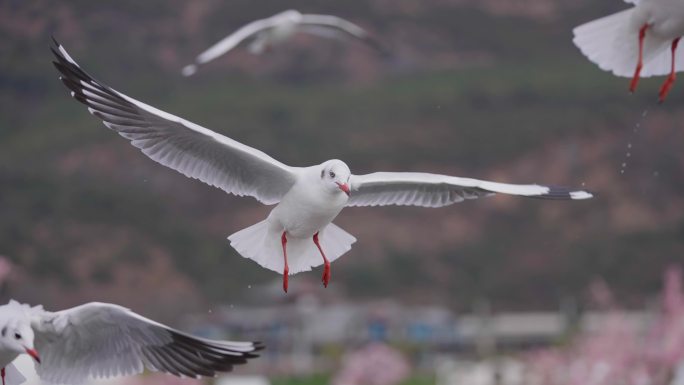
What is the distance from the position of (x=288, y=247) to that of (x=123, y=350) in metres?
0.81

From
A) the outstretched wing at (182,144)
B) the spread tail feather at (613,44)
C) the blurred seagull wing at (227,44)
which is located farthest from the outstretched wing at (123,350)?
the blurred seagull wing at (227,44)

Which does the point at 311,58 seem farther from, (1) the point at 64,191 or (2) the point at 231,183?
(2) the point at 231,183

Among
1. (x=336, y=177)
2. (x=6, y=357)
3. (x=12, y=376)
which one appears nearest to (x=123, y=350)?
(x=12, y=376)

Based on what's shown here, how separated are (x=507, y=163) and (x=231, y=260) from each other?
31.5 ft

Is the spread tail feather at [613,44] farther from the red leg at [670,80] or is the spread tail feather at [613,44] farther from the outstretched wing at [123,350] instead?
the outstretched wing at [123,350]

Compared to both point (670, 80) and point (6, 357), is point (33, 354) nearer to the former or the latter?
point (6, 357)

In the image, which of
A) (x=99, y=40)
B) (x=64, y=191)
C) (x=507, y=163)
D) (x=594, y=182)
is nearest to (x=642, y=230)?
(x=594, y=182)

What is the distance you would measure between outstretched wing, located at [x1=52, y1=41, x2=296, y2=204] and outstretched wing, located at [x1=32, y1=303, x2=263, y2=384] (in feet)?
2.12

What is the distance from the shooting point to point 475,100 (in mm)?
43688

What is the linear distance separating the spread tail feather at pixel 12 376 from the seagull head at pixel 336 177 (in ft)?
4.82

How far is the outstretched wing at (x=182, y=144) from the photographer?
5.05 m

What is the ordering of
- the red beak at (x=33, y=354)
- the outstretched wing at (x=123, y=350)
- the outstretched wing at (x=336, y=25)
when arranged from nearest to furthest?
the red beak at (x=33, y=354) → the outstretched wing at (x=123, y=350) → the outstretched wing at (x=336, y=25)

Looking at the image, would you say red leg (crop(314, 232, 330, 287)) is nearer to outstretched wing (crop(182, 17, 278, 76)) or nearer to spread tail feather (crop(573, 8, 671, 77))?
spread tail feather (crop(573, 8, 671, 77))

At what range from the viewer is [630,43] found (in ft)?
17.7
